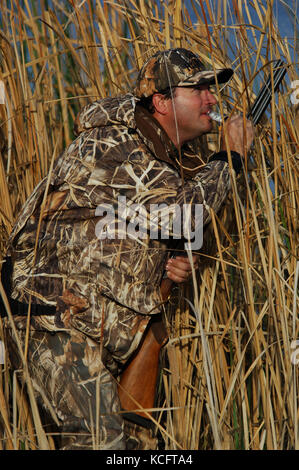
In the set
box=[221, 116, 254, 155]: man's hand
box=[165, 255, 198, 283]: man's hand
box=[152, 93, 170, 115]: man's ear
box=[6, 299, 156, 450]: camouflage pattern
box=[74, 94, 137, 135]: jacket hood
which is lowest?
box=[6, 299, 156, 450]: camouflage pattern

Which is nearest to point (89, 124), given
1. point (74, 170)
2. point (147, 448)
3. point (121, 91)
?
point (74, 170)

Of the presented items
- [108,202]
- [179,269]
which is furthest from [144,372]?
[108,202]

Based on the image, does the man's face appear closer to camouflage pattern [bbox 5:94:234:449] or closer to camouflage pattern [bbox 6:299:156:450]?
camouflage pattern [bbox 5:94:234:449]

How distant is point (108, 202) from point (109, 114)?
268 millimetres

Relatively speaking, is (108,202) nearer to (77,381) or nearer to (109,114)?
(109,114)

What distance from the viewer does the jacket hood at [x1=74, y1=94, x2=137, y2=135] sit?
2148mm

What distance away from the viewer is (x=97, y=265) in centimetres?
213

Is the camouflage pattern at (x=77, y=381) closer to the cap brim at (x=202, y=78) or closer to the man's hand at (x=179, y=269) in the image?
the man's hand at (x=179, y=269)

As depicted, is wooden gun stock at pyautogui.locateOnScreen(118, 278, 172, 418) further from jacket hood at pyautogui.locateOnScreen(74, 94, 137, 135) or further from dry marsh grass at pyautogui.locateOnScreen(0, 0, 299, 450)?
jacket hood at pyautogui.locateOnScreen(74, 94, 137, 135)

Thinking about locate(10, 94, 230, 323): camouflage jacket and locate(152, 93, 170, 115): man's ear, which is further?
locate(152, 93, 170, 115): man's ear

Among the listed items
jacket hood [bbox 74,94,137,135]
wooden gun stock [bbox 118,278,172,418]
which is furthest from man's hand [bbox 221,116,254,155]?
wooden gun stock [bbox 118,278,172,418]

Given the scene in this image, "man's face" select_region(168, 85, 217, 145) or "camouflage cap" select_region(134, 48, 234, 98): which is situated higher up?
"camouflage cap" select_region(134, 48, 234, 98)

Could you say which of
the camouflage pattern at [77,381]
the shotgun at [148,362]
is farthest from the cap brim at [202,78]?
the camouflage pattern at [77,381]

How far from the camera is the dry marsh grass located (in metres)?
2.10
